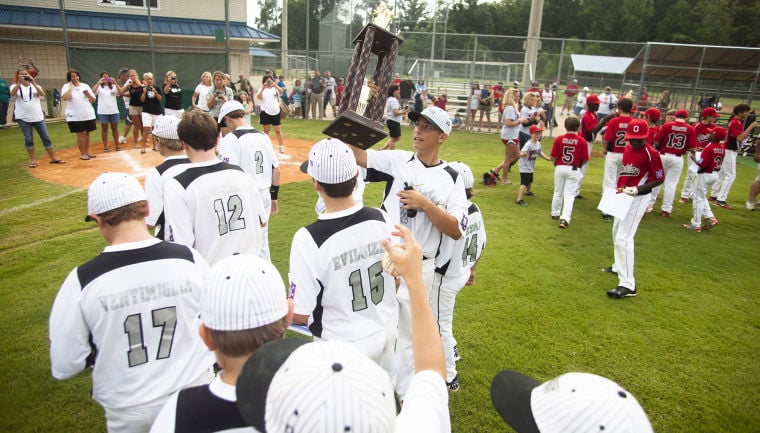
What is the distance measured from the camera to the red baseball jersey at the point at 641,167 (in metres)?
6.45

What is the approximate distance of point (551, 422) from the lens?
141 cm

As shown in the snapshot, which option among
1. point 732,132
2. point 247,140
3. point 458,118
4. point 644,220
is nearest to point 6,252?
point 247,140

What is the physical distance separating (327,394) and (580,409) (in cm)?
76

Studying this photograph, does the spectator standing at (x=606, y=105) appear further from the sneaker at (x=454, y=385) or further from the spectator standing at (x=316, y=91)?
the sneaker at (x=454, y=385)

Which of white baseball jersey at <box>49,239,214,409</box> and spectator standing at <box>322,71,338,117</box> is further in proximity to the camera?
spectator standing at <box>322,71,338,117</box>

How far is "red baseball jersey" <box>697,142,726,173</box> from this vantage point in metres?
9.57

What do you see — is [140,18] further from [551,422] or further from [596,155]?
[551,422]

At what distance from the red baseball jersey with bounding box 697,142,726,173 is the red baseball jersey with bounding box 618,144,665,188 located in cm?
421

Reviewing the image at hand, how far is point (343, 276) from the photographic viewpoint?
2.93 metres

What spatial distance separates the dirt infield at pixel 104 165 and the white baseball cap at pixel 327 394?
1068 centimetres

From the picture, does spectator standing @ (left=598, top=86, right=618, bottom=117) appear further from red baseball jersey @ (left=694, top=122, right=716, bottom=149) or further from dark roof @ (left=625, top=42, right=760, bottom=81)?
red baseball jersey @ (left=694, top=122, right=716, bottom=149)

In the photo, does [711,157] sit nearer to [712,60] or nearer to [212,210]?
[212,210]

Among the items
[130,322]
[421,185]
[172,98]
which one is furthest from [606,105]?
[130,322]

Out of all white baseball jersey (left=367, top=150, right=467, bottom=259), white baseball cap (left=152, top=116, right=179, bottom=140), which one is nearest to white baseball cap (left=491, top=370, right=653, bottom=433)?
white baseball jersey (left=367, top=150, right=467, bottom=259)
